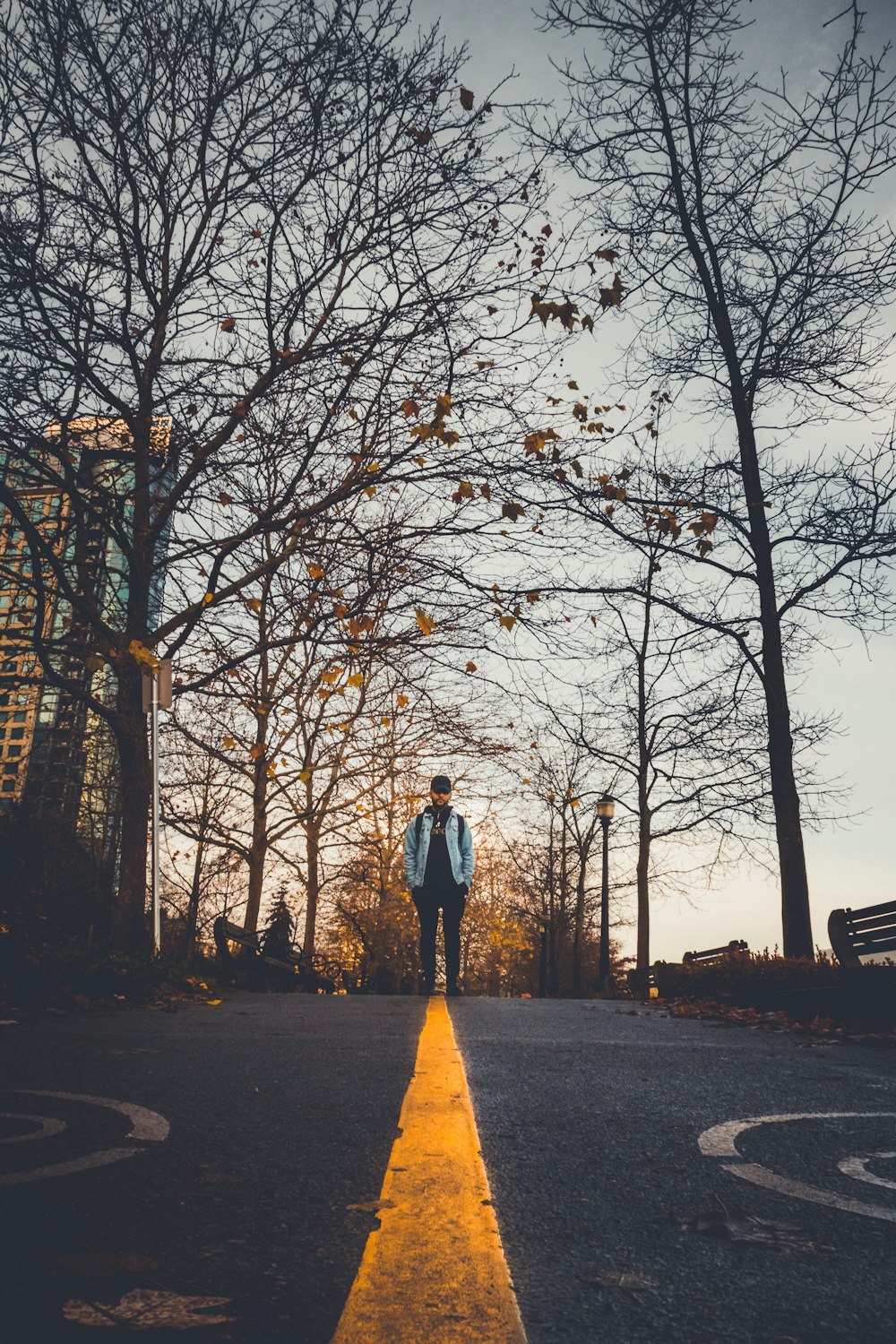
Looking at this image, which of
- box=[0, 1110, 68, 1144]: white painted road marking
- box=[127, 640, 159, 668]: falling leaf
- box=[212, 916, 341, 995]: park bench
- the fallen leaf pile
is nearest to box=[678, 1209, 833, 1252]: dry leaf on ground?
box=[0, 1110, 68, 1144]: white painted road marking

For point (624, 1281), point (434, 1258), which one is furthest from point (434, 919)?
point (624, 1281)

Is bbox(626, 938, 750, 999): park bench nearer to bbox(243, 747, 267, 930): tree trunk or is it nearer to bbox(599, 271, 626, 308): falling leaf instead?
bbox(599, 271, 626, 308): falling leaf

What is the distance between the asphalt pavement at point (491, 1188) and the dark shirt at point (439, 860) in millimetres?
5312

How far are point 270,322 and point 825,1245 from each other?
9859mm

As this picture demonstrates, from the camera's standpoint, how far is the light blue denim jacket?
33.3 ft

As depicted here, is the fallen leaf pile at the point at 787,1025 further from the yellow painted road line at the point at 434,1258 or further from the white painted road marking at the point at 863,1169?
the yellow painted road line at the point at 434,1258

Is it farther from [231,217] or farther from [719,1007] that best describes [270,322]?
[719,1007]

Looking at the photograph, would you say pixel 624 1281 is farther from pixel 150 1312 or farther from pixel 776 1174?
pixel 776 1174

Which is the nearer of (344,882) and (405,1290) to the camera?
(405,1290)

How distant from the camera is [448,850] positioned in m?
10.2

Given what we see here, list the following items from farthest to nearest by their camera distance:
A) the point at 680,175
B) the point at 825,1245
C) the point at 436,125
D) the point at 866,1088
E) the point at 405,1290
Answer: the point at 680,175 < the point at 436,125 < the point at 866,1088 < the point at 825,1245 < the point at 405,1290

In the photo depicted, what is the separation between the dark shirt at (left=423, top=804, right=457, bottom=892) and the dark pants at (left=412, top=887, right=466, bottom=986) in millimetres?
75

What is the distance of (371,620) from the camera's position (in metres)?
11.2

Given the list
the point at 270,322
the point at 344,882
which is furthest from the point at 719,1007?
the point at 344,882
